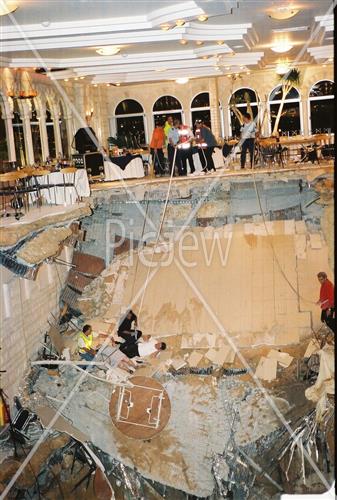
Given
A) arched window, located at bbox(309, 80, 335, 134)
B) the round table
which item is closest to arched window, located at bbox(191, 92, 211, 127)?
arched window, located at bbox(309, 80, 335, 134)

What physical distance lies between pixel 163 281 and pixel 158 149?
459 centimetres

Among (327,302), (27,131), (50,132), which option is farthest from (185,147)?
(327,302)

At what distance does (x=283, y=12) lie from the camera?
10.5 meters

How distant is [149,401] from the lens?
39.9 ft

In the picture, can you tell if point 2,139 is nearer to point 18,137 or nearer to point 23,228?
point 18,137

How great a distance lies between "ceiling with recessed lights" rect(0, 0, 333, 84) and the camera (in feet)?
30.9

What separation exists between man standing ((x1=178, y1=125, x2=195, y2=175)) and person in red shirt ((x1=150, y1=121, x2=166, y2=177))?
0.97 metres

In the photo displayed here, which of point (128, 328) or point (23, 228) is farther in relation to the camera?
point (128, 328)

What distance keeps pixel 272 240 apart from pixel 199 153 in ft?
11.2

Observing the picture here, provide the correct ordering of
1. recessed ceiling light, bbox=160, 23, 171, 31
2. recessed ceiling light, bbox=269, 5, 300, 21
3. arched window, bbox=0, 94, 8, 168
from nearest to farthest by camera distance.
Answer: recessed ceiling light, bbox=160, 23, 171, 31 → recessed ceiling light, bbox=269, 5, 300, 21 → arched window, bbox=0, 94, 8, 168

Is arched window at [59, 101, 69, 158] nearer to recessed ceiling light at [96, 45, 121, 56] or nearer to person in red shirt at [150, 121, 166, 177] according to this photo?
person in red shirt at [150, 121, 166, 177]

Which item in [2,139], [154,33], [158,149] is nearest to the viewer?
[154,33]

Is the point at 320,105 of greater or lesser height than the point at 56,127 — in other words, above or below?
above

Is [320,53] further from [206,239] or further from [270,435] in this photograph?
[270,435]
